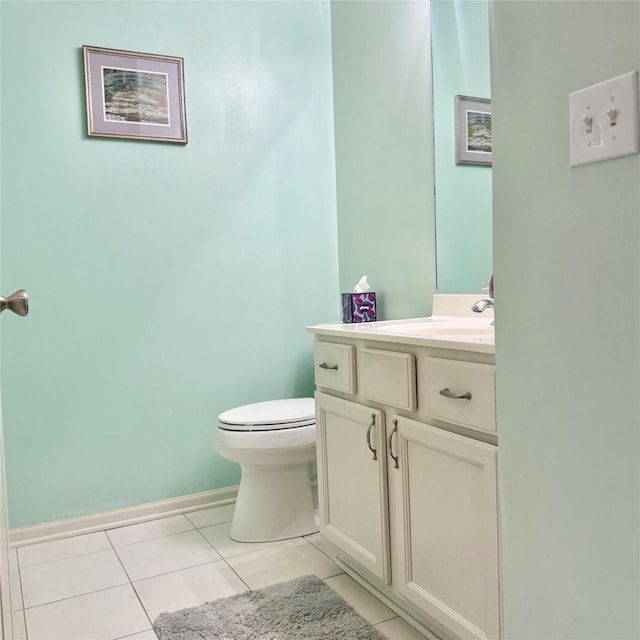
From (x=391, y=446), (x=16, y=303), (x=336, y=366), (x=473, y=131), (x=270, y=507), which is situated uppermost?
(x=473, y=131)

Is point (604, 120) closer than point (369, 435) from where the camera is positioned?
Yes

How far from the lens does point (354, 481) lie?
1.82 m

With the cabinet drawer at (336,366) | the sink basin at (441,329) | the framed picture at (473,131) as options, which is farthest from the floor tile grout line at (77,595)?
the framed picture at (473,131)

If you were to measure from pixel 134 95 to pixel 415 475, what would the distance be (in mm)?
1774

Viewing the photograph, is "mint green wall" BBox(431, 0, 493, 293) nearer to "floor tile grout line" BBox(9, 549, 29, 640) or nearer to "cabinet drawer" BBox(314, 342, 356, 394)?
"cabinet drawer" BBox(314, 342, 356, 394)

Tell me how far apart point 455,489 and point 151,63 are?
195 cm

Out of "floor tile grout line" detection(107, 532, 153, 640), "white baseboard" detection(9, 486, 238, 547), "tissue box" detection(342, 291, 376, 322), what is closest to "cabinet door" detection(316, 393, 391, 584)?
"tissue box" detection(342, 291, 376, 322)

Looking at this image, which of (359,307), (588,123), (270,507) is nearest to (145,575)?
(270,507)

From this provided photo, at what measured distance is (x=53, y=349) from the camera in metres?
2.34

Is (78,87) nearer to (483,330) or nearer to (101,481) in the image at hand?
(101,481)

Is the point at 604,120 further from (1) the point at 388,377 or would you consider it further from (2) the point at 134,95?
(2) the point at 134,95

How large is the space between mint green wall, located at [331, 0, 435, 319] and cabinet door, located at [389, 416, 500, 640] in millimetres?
858

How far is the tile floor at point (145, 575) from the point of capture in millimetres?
1737

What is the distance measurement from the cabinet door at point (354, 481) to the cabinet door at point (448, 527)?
58mm
